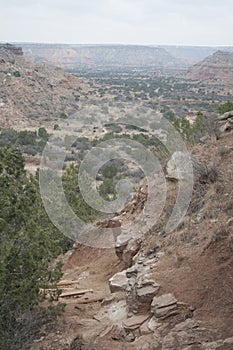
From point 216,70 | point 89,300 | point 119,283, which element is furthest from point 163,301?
point 216,70

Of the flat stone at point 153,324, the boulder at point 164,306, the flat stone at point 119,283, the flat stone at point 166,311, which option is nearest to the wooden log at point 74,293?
the flat stone at point 119,283

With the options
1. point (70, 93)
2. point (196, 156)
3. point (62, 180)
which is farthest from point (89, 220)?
point (70, 93)

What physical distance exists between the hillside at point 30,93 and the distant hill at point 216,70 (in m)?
45.1

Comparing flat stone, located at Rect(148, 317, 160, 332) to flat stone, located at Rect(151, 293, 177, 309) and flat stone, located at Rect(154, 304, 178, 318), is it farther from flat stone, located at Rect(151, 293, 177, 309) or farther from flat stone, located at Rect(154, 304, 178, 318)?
flat stone, located at Rect(151, 293, 177, 309)

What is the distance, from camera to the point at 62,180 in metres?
17.5

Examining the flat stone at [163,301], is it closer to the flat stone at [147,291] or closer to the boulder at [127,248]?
the flat stone at [147,291]

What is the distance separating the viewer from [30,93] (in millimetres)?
59469

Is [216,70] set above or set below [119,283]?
above

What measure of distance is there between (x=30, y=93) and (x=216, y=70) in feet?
231

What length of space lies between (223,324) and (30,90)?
2242 inches

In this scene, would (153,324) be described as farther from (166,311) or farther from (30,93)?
(30,93)

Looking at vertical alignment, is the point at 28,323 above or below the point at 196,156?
below

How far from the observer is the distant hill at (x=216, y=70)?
108 meters

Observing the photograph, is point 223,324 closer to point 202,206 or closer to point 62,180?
point 202,206
